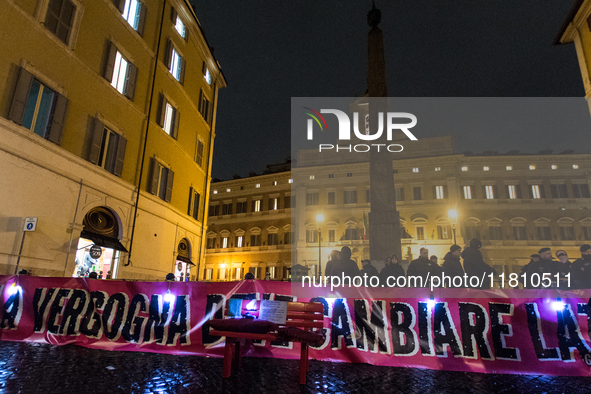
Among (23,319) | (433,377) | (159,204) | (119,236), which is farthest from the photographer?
(159,204)

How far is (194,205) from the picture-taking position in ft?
58.6

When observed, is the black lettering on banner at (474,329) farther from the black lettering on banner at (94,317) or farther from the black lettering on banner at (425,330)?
the black lettering on banner at (94,317)

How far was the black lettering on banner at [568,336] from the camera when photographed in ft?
14.7

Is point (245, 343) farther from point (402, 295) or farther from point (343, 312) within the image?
point (402, 295)

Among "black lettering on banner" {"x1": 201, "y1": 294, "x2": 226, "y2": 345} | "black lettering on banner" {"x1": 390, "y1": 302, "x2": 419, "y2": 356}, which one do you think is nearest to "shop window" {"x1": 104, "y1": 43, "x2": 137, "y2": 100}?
"black lettering on banner" {"x1": 201, "y1": 294, "x2": 226, "y2": 345}

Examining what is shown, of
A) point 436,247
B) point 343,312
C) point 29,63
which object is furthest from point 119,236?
point 436,247

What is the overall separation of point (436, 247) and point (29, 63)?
3182 centimetres

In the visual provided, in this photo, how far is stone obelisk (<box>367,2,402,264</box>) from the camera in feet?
48.2

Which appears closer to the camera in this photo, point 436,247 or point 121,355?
point 121,355

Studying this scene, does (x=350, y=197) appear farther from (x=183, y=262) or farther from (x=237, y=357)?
(x=237, y=357)

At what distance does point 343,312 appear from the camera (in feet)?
16.7

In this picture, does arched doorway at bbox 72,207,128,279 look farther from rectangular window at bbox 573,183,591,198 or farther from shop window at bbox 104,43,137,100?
rectangular window at bbox 573,183,591,198

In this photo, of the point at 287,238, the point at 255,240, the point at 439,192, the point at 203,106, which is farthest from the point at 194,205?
the point at 439,192

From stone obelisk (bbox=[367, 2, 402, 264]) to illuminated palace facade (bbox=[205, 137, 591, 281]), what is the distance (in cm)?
1893
